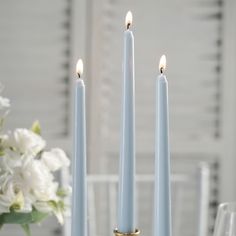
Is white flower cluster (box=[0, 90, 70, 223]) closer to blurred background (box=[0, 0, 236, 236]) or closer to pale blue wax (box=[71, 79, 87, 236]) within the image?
pale blue wax (box=[71, 79, 87, 236])

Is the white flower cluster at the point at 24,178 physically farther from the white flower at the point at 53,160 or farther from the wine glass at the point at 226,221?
the wine glass at the point at 226,221

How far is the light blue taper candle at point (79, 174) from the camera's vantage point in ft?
2.00

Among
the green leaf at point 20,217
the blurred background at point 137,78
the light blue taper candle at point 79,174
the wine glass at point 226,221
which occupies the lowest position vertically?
the green leaf at point 20,217

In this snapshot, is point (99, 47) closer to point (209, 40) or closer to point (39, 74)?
point (39, 74)

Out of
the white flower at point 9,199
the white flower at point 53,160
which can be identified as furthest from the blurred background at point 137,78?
the white flower at point 9,199

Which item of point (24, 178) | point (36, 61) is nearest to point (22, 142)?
point (24, 178)

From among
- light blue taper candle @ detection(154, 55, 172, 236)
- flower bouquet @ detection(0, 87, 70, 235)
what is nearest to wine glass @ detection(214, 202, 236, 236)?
light blue taper candle @ detection(154, 55, 172, 236)

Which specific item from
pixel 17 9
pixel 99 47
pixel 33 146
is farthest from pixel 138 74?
pixel 33 146

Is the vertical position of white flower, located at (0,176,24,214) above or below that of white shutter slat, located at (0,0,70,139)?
below

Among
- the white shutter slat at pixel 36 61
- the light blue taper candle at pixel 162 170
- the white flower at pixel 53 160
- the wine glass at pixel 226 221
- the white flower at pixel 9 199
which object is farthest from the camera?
the white shutter slat at pixel 36 61

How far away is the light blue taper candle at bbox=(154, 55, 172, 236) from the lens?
1.96 ft

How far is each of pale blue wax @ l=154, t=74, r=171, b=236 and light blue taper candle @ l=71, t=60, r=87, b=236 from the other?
0.07 metres

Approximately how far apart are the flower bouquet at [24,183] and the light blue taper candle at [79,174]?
310 mm

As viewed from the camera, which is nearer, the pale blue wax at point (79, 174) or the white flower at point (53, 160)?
the pale blue wax at point (79, 174)
